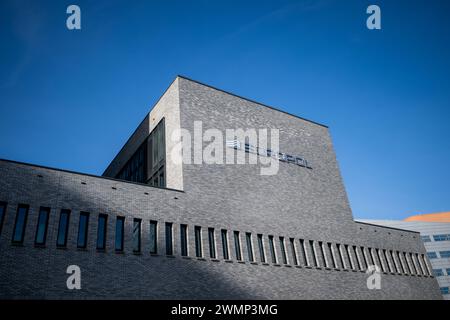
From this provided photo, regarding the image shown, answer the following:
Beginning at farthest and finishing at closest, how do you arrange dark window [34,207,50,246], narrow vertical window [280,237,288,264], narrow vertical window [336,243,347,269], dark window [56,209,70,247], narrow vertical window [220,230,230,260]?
1. narrow vertical window [336,243,347,269]
2. narrow vertical window [280,237,288,264]
3. narrow vertical window [220,230,230,260]
4. dark window [56,209,70,247]
5. dark window [34,207,50,246]

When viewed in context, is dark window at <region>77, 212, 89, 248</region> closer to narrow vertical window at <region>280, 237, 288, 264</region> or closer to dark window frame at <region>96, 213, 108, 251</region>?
dark window frame at <region>96, 213, 108, 251</region>

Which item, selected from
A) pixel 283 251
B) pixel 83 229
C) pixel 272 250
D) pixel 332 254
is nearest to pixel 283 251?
pixel 283 251

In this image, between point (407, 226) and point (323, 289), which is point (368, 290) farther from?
point (407, 226)

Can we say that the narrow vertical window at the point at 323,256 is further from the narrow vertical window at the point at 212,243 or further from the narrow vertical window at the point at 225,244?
the narrow vertical window at the point at 212,243

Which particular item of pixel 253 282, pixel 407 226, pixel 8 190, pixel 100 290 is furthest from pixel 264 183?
pixel 407 226

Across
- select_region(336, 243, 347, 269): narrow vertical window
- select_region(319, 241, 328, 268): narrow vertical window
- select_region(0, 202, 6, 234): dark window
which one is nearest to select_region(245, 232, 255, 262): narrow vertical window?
select_region(319, 241, 328, 268): narrow vertical window

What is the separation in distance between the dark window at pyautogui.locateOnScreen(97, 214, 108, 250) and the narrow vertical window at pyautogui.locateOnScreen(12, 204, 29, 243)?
3.61 m

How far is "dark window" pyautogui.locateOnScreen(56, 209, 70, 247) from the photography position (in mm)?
17125

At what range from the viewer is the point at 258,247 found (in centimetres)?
2341

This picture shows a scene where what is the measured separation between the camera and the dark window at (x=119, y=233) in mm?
18678


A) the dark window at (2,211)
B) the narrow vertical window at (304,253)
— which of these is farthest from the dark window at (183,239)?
the narrow vertical window at (304,253)

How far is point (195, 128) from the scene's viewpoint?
25250mm

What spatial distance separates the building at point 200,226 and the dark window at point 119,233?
6cm

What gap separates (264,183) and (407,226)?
3070 inches
